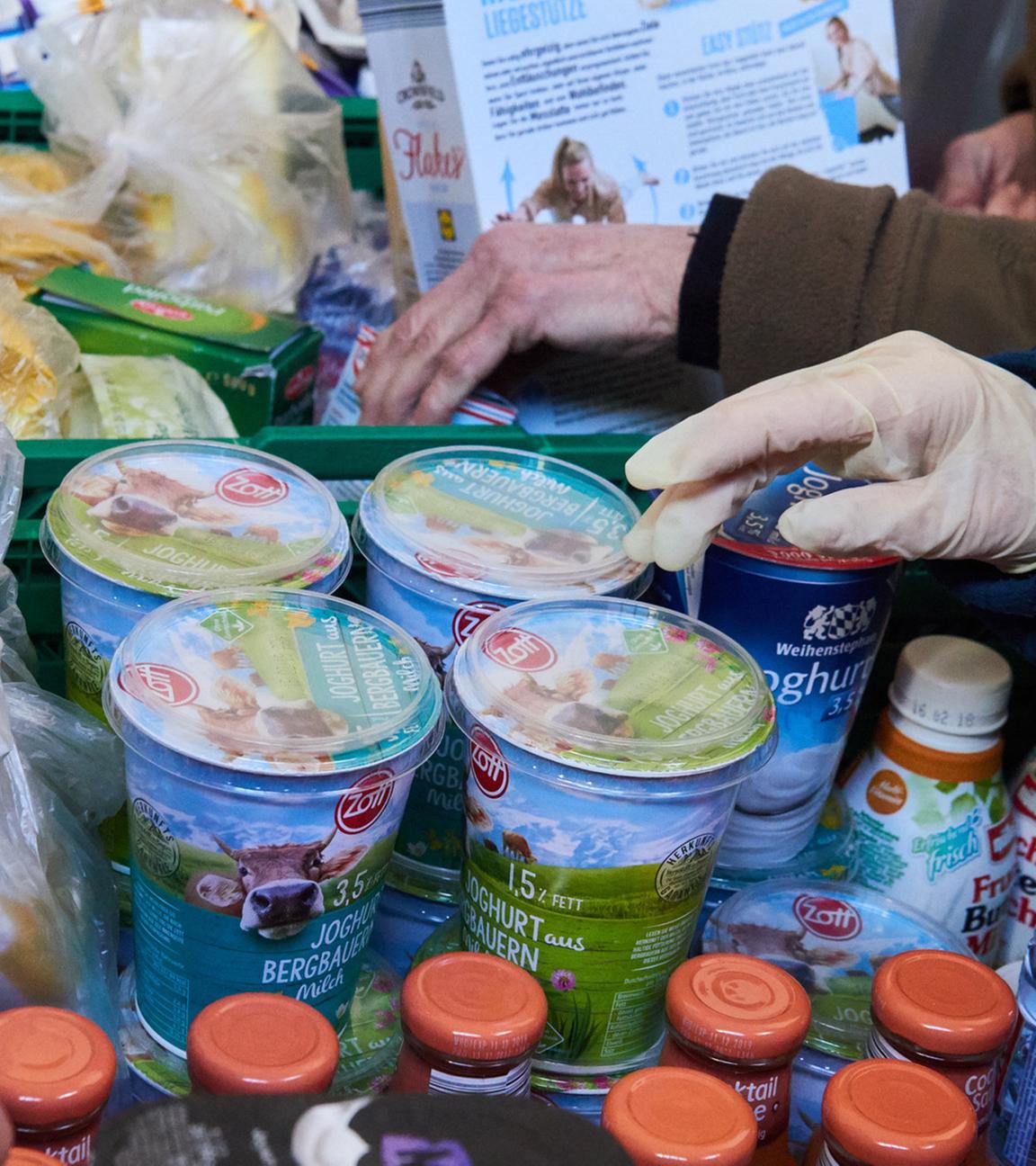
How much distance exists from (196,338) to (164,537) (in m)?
0.49

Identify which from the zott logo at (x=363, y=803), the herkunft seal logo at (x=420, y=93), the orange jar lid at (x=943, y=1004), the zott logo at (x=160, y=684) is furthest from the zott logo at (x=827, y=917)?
the herkunft seal logo at (x=420, y=93)

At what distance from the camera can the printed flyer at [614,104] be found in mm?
1449

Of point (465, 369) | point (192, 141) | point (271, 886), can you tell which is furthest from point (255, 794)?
point (192, 141)

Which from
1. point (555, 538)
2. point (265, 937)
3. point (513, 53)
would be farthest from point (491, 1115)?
point (513, 53)

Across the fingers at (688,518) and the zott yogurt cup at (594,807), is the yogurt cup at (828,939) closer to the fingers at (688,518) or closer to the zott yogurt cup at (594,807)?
the zott yogurt cup at (594,807)

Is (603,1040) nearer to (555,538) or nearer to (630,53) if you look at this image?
(555,538)

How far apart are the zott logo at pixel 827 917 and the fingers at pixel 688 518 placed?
303mm

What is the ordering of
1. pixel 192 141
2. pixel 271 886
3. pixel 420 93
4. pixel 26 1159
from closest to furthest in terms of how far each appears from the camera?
pixel 26 1159 < pixel 271 886 < pixel 420 93 < pixel 192 141

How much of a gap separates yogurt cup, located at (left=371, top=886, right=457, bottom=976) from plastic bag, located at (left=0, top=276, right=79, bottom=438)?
1.77 ft

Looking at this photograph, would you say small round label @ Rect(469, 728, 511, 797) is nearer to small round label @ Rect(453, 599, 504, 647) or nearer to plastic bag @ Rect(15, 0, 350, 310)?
small round label @ Rect(453, 599, 504, 647)

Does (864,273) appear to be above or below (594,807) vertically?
above

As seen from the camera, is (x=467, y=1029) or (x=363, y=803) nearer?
(x=467, y=1029)

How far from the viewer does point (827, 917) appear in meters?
1.08

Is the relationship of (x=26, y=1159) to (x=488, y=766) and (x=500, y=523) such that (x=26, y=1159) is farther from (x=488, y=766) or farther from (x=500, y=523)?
(x=500, y=523)
